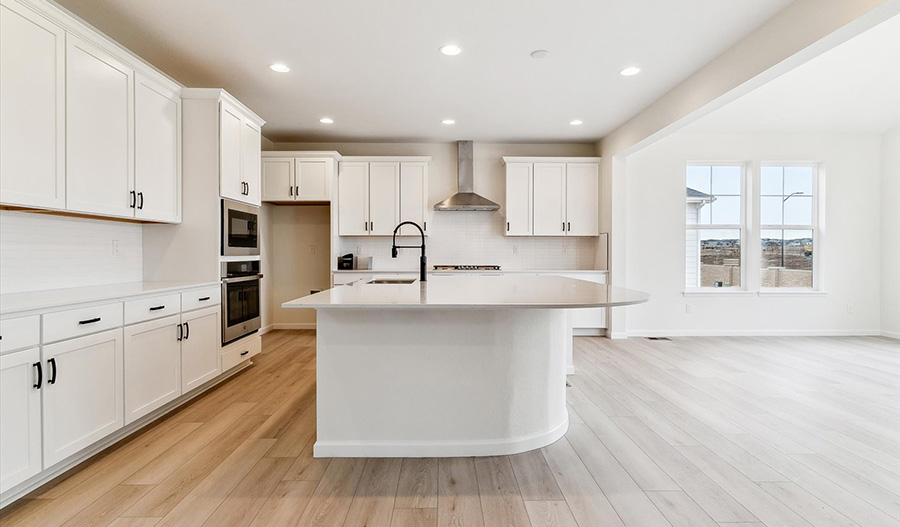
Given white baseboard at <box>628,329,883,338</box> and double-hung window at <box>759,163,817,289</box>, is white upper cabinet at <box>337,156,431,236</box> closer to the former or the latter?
white baseboard at <box>628,329,883,338</box>

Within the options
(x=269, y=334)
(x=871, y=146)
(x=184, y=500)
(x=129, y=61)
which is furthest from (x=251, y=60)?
(x=871, y=146)

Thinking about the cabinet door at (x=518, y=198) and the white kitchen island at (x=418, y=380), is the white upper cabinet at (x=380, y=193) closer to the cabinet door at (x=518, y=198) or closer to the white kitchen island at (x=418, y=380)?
the cabinet door at (x=518, y=198)

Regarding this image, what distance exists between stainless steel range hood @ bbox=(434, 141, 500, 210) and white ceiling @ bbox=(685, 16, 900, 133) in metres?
2.85

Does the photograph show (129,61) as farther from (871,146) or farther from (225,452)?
(871,146)

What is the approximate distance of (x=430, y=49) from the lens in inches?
121

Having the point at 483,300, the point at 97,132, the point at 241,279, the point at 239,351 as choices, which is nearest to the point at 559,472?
the point at 483,300

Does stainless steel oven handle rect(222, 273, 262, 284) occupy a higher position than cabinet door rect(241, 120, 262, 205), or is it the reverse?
cabinet door rect(241, 120, 262, 205)

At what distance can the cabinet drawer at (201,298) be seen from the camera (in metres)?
2.89

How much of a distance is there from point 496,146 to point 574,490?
4.78 metres

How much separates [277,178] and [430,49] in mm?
2960

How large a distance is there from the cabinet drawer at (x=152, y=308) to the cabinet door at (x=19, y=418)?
562 millimetres

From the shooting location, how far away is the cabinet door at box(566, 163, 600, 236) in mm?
5559

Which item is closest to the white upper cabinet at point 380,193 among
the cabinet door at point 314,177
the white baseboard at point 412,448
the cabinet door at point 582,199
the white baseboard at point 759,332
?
the cabinet door at point 314,177

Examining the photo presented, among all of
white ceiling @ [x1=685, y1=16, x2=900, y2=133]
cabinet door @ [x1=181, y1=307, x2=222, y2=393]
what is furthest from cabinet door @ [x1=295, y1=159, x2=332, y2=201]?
white ceiling @ [x1=685, y1=16, x2=900, y2=133]
